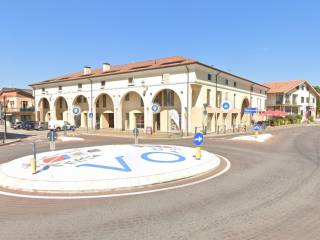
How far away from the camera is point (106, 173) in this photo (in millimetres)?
8828

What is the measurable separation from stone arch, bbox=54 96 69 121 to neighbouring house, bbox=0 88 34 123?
810cm

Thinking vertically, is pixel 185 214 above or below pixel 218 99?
below

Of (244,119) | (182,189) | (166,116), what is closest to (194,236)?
(182,189)

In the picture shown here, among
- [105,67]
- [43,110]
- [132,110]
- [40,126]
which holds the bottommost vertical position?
[40,126]

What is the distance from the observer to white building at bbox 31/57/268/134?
95.2 feet

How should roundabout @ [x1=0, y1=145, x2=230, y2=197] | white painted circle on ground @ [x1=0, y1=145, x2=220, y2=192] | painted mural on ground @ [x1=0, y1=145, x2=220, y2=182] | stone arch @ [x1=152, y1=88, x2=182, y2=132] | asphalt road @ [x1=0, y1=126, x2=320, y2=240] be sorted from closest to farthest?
asphalt road @ [x1=0, y1=126, x2=320, y2=240] < roundabout @ [x1=0, y1=145, x2=230, y2=197] < white painted circle on ground @ [x1=0, y1=145, x2=220, y2=192] < painted mural on ground @ [x1=0, y1=145, x2=220, y2=182] < stone arch @ [x1=152, y1=88, x2=182, y2=132]

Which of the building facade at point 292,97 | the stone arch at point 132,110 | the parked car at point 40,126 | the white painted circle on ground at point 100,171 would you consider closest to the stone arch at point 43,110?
the parked car at point 40,126

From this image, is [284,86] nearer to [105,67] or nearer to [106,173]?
[105,67]

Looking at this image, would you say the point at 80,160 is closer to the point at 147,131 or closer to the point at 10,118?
the point at 147,131

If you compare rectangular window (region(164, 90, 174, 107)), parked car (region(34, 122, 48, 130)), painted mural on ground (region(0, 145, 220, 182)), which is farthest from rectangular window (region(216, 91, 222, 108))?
parked car (region(34, 122, 48, 130))

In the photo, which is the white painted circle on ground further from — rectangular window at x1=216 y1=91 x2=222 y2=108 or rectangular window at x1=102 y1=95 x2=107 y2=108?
rectangular window at x1=102 y1=95 x2=107 y2=108

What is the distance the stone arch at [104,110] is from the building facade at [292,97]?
37.8 metres

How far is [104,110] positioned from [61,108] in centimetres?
1197

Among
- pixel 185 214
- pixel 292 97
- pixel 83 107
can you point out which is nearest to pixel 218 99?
pixel 83 107
